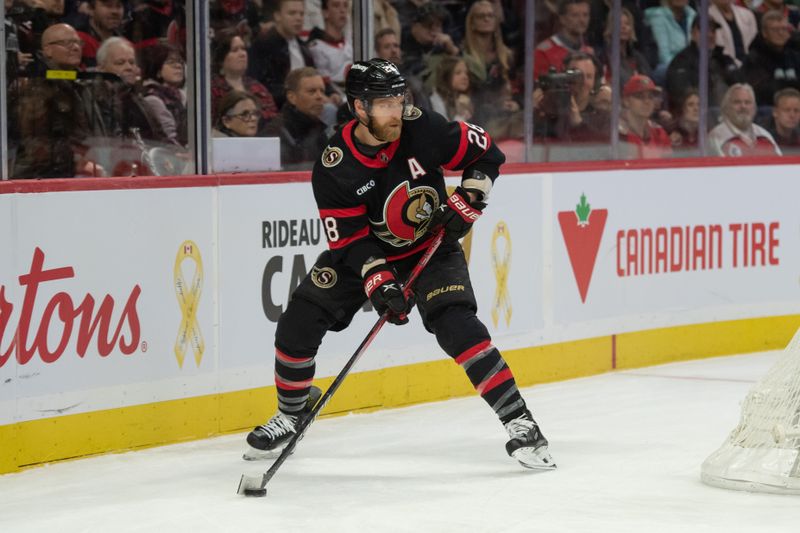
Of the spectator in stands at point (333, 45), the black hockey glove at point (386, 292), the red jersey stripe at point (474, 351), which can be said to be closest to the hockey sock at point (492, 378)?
the red jersey stripe at point (474, 351)

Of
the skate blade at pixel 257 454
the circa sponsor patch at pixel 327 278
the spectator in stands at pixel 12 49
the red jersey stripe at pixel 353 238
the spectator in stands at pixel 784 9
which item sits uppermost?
the spectator in stands at pixel 784 9

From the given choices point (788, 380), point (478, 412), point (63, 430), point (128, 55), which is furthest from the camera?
point (478, 412)

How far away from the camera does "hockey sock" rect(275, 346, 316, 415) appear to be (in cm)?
445

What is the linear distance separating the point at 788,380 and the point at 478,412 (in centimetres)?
159

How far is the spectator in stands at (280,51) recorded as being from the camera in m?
5.34

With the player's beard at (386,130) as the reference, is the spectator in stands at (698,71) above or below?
above

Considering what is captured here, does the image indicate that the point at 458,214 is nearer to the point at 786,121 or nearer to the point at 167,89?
the point at 167,89

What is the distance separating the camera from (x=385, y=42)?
5715mm

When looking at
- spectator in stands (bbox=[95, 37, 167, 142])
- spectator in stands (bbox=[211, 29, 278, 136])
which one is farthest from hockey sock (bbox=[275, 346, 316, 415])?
spectator in stands (bbox=[211, 29, 278, 136])

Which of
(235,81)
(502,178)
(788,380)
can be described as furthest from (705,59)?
(788,380)

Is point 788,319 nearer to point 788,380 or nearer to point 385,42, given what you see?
point 385,42

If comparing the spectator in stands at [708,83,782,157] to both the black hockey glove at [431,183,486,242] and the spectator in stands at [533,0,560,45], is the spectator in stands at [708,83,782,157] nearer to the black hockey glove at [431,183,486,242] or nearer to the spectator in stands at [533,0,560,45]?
the spectator in stands at [533,0,560,45]

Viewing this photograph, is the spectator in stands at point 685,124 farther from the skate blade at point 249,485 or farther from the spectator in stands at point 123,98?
the skate blade at point 249,485

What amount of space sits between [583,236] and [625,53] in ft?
3.38
